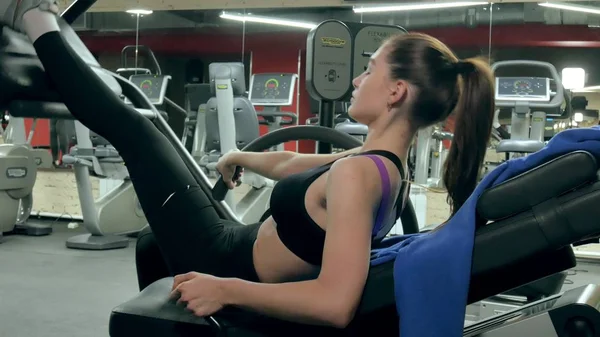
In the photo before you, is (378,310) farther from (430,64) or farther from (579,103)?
(579,103)

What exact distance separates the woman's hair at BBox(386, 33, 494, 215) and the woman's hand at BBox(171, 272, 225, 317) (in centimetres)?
50

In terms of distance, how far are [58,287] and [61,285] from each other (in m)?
0.05

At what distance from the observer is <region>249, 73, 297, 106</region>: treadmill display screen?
6387 mm

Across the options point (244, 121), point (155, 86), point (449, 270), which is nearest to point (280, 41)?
point (155, 86)

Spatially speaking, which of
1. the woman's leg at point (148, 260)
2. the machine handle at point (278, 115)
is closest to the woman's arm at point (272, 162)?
the woman's leg at point (148, 260)

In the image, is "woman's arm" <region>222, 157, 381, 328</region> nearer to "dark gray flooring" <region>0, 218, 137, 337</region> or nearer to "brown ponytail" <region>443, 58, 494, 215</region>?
"brown ponytail" <region>443, 58, 494, 215</region>

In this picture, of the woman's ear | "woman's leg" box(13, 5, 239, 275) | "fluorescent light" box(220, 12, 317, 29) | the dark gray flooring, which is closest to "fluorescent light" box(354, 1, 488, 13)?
"fluorescent light" box(220, 12, 317, 29)

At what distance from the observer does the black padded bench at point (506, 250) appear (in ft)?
3.22

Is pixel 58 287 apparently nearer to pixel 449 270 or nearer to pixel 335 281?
pixel 335 281

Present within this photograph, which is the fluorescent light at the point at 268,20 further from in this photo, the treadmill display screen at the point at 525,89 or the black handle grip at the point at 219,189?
the black handle grip at the point at 219,189

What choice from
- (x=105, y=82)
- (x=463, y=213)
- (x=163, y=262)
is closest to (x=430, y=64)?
(x=463, y=213)

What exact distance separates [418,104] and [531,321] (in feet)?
1.72

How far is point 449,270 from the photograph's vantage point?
1028 millimetres

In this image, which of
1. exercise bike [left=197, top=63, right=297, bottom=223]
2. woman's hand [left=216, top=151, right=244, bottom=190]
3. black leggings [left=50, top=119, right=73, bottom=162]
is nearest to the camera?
woman's hand [left=216, top=151, right=244, bottom=190]
